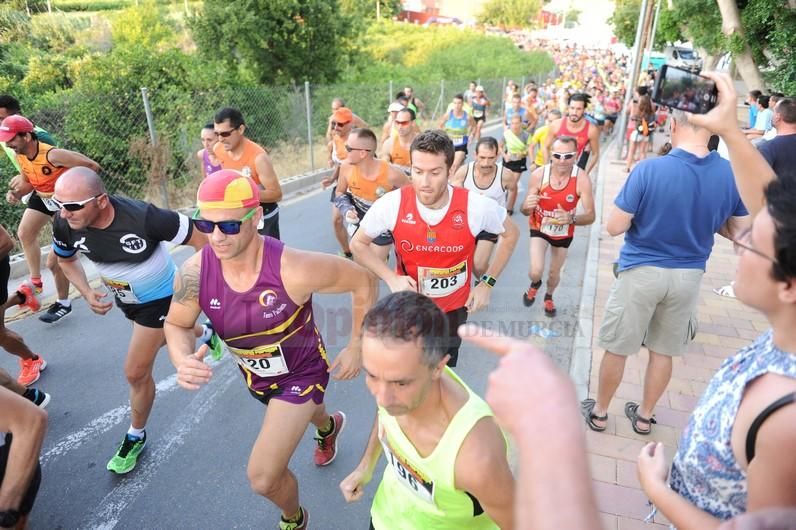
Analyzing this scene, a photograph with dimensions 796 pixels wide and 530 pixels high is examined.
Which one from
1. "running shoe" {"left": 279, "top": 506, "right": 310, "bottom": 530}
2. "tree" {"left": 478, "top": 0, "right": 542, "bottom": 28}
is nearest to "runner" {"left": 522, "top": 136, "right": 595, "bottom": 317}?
"running shoe" {"left": 279, "top": 506, "right": 310, "bottom": 530}

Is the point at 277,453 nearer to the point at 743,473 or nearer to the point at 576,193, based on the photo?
the point at 743,473

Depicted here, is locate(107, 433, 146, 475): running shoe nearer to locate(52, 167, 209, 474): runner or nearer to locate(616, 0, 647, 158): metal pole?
locate(52, 167, 209, 474): runner

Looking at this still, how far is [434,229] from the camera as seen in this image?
3.24 metres

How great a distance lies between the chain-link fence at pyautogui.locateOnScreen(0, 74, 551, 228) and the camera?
8570 millimetres

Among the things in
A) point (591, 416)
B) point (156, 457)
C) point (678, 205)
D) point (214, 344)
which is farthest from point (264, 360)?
point (678, 205)

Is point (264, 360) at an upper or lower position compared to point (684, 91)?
lower

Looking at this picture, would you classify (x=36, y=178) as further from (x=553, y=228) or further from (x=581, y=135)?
(x=581, y=135)

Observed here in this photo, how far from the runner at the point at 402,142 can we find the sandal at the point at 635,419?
4.41 m

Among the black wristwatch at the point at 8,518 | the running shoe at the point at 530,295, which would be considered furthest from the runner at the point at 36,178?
the running shoe at the point at 530,295

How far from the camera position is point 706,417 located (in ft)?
4.80

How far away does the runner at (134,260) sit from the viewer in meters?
3.22

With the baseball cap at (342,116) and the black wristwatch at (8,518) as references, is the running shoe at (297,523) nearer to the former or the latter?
the black wristwatch at (8,518)

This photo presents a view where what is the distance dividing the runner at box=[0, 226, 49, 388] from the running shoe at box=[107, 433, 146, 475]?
3.59ft

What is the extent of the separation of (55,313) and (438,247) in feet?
14.0
